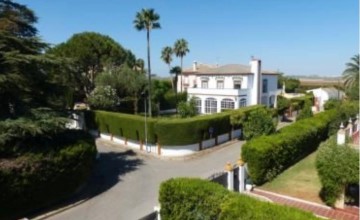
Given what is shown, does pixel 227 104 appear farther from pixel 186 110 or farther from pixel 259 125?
pixel 259 125

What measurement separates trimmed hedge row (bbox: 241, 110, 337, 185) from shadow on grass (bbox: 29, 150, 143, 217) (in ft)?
29.4

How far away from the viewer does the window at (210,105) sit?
154 ft

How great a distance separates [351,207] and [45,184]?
1478 centimetres

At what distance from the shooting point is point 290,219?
9.88 meters

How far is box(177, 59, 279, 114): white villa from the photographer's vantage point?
1783 inches

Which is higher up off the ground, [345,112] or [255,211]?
[345,112]

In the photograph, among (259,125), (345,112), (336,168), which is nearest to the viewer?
(336,168)

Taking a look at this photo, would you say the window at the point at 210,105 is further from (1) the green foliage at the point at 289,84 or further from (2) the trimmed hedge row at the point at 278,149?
(1) the green foliage at the point at 289,84

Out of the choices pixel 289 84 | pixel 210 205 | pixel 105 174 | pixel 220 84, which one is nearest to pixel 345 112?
pixel 220 84

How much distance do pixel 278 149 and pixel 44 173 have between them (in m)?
13.3

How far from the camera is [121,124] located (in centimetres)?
3116

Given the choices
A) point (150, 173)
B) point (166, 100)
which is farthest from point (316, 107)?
point (150, 173)

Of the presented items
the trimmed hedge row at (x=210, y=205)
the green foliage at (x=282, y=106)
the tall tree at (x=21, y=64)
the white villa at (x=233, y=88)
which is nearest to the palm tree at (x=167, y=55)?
the white villa at (x=233, y=88)

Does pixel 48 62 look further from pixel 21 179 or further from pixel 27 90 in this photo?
pixel 21 179
